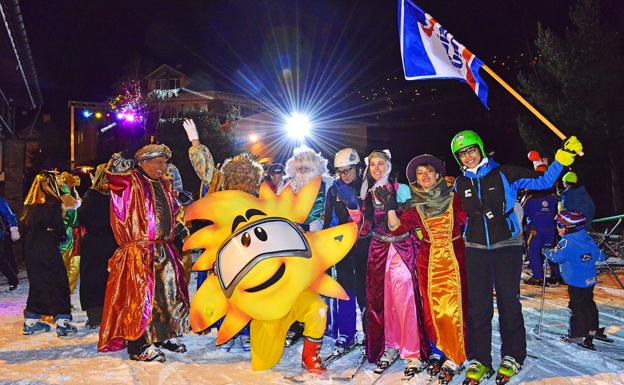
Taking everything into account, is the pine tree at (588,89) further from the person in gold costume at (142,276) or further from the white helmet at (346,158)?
the person in gold costume at (142,276)

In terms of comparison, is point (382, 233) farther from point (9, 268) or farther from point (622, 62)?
point (622, 62)

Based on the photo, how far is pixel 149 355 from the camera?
4.82 meters

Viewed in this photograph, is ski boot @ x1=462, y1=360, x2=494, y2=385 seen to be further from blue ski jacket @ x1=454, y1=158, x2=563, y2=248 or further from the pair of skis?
the pair of skis

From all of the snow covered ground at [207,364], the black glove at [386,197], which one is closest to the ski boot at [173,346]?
the snow covered ground at [207,364]

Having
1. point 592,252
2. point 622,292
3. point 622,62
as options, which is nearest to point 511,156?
point 622,62

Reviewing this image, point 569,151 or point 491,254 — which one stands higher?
point 569,151

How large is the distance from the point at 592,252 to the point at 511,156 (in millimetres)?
16480

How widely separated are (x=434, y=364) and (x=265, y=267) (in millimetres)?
1740

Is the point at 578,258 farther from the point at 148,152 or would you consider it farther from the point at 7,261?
the point at 7,261

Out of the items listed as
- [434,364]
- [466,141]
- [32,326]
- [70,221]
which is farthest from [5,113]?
[434,364]

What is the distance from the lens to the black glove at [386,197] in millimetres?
4547

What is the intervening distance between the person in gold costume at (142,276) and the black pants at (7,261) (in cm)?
527

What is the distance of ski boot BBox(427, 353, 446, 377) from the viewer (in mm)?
4383

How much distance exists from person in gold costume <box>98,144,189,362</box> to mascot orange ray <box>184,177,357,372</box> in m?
0.56
